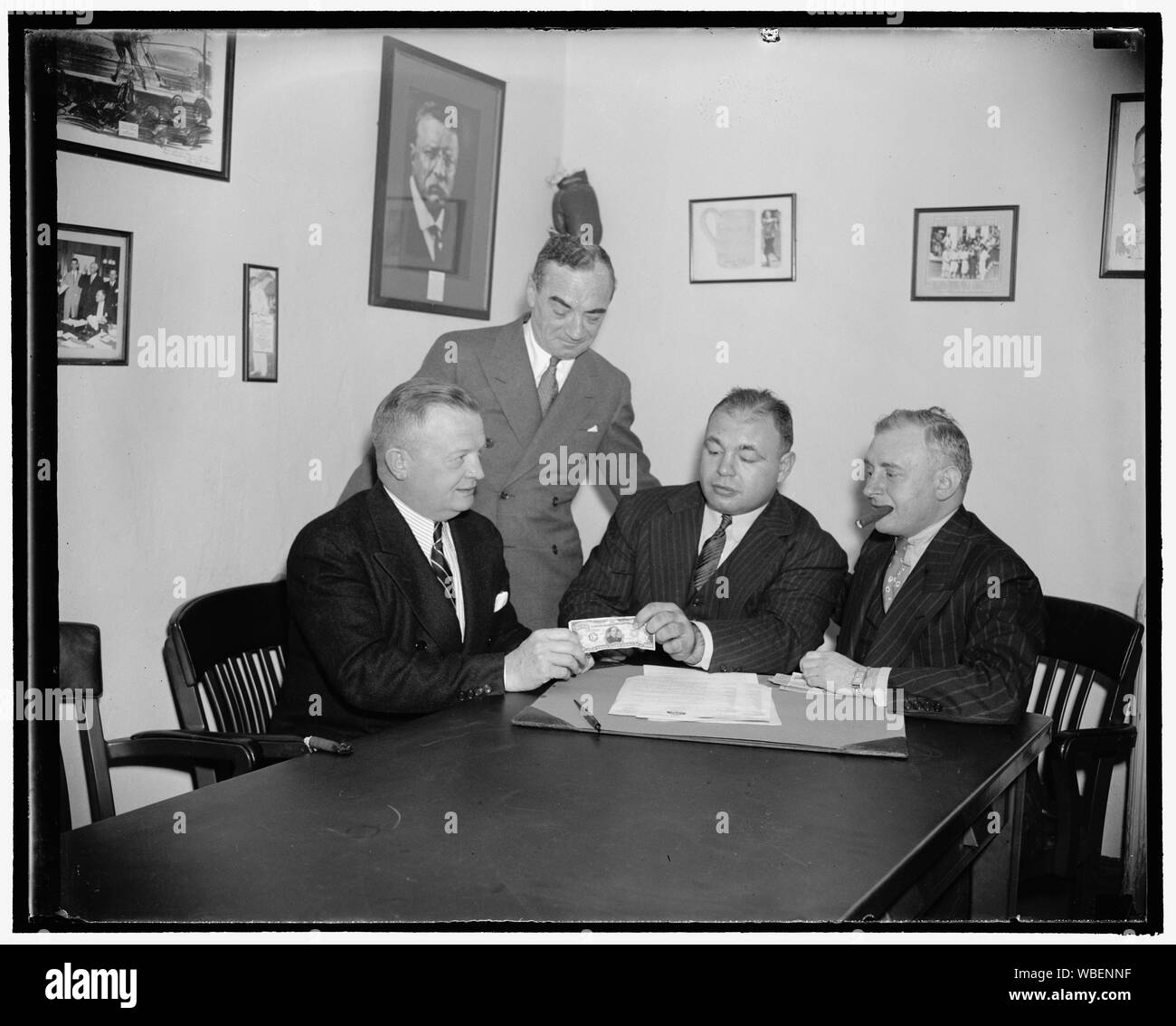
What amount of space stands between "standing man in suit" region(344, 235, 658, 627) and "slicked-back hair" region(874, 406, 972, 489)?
3.56 ft

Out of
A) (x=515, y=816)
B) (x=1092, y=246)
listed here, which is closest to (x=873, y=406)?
(x=1092, y=246)

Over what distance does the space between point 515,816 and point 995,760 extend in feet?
3.14

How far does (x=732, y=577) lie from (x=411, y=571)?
3.11 feet

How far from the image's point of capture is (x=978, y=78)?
3.48 metres

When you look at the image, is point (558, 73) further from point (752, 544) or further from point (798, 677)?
point (798, 677)

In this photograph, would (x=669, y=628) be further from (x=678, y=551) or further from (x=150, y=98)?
(x=150, y=98)

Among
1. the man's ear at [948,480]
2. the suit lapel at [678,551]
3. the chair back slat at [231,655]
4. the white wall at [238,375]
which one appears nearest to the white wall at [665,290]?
the white wall at [238,375]

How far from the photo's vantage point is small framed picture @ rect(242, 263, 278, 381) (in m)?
3.25

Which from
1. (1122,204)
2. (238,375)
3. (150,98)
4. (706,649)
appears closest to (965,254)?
(1122,204)

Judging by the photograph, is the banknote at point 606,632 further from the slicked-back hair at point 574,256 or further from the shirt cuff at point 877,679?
the slicked-back hair at point 574,256

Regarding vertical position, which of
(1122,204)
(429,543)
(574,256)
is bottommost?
(429,543)

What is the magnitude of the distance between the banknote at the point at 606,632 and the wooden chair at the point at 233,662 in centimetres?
66

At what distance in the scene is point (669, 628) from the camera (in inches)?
107

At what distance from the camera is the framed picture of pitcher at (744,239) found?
13.1 feet
